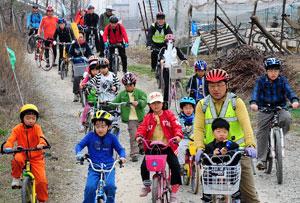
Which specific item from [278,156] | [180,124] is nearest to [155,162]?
[180,124]

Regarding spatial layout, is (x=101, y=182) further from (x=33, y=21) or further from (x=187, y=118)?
(x=33, y=21)

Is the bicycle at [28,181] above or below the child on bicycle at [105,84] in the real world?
below

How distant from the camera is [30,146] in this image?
7.03 m

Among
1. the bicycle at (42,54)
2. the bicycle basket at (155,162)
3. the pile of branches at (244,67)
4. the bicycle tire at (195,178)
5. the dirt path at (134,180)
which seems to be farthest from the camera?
the bicycle at (42,54)

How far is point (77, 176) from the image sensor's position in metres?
9.47

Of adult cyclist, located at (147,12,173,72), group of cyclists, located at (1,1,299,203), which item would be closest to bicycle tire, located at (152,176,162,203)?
group of cyclists, located at (1,1,299,203)

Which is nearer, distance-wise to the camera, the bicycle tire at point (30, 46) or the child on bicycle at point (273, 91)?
the child on bicycle at point (273, 91)

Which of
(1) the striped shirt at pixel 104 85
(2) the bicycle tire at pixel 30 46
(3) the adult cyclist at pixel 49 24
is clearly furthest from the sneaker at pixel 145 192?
(2) the bicycle tire at pixel 30 46

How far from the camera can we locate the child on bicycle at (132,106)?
999 centimetres

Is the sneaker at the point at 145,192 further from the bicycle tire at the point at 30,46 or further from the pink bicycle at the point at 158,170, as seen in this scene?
the bicycle tire at the point at 30,46

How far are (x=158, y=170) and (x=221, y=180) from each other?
5.12ft

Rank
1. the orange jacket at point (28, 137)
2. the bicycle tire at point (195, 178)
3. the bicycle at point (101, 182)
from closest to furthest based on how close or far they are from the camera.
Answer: the bicycle at point (101, 182), the orange jacket at point (28, 137), the bicycle tire at point (195, 178)

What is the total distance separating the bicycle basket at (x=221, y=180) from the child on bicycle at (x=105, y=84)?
5745mm

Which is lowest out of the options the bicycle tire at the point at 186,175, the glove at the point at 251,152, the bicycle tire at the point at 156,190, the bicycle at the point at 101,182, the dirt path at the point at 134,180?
the dirt path at the point at 134,180
